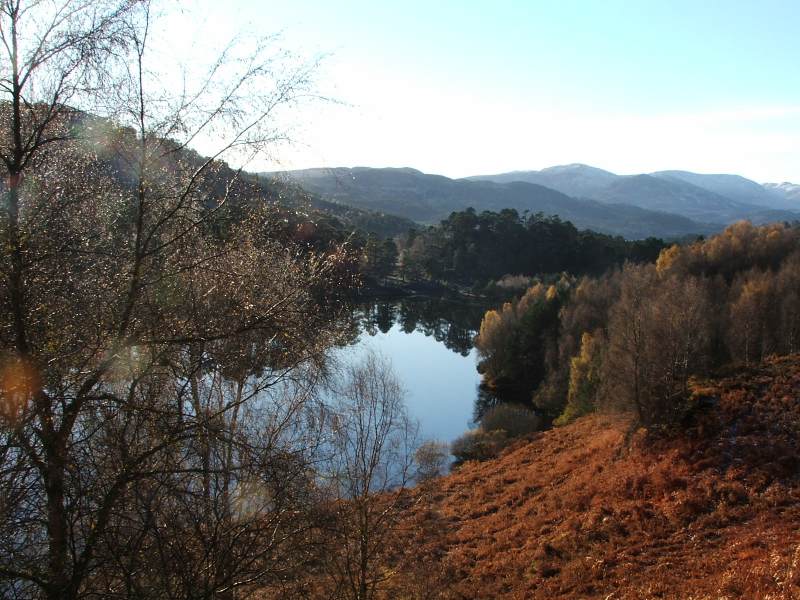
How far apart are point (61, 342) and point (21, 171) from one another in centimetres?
105

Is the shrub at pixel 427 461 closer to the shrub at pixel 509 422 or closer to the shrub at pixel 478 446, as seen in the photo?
the shrub at pixel 478 446

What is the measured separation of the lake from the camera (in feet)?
103

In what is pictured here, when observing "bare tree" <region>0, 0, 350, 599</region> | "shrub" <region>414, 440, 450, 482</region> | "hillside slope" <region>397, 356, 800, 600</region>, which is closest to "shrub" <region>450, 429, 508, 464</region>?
"hillside slope" <region>397, 356, 800, 600</region>

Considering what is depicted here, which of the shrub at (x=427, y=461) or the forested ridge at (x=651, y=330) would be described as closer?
the shrub at (x=427, y=461)

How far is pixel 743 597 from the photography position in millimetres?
8266

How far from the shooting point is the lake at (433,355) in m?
31.5

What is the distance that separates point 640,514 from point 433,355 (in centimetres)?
3024

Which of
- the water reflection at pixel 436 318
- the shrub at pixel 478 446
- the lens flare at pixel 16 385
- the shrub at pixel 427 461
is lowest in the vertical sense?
the shrub at pixel 478 446

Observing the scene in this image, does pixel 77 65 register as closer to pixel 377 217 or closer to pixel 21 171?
pixel 21 171

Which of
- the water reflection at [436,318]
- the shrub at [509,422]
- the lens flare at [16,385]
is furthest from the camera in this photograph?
the water reflection at [436,318]

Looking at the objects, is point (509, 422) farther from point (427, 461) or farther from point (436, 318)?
point (436, 318)

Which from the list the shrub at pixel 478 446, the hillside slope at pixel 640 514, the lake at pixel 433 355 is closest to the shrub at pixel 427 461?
the hillside slope at pixel 640 514

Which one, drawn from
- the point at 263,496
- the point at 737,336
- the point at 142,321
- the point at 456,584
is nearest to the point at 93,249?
the point at 142,321

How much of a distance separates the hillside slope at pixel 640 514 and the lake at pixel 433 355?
21.9 feet
